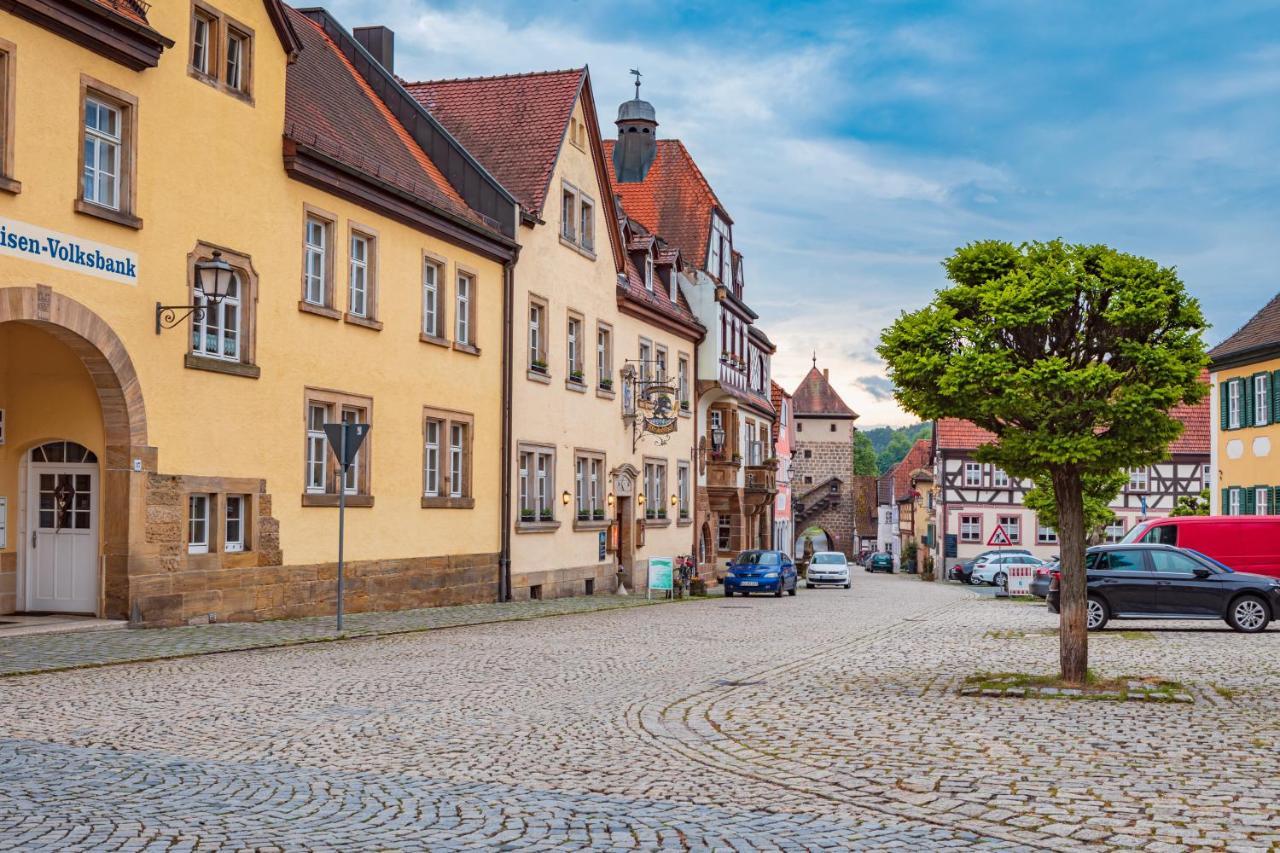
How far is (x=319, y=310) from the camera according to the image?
74.9 feet

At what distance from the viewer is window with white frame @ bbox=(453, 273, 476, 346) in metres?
28.2

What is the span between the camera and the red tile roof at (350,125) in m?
23.8

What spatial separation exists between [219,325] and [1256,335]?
31.2m

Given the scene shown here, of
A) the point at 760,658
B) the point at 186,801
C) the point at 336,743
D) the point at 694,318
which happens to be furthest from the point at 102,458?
the point at 694,318

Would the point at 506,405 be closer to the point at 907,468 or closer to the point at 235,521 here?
the point at 235,521

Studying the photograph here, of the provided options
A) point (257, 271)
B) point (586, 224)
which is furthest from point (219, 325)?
point (586, 224)

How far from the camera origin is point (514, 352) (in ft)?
99.6

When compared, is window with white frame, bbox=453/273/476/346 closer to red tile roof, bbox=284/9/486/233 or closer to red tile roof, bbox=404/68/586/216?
red tile roof, bbox=284/9/486/233

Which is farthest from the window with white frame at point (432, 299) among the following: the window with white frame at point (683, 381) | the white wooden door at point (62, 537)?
the window with white frame at point (683, 381)

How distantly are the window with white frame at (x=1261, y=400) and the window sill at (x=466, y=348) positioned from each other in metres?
23.3

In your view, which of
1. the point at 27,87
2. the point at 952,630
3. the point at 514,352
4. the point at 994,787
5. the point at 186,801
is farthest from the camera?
the point at 514,352

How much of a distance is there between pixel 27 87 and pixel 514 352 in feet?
48.0

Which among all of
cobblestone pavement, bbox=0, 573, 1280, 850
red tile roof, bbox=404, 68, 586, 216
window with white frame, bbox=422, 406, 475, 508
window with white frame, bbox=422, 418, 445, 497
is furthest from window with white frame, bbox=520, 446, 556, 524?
cobblestone pavement, bbox=0, 573, 1280, 850

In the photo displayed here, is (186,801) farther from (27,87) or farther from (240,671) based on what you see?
(27,87)
